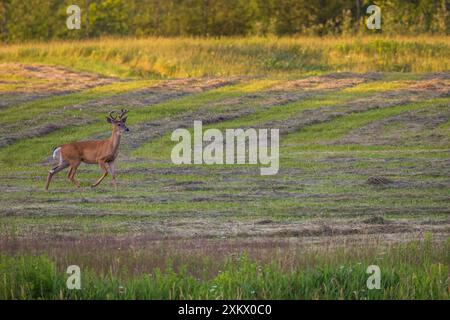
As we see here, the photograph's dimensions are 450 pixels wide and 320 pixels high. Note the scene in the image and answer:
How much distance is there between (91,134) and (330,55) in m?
16.8

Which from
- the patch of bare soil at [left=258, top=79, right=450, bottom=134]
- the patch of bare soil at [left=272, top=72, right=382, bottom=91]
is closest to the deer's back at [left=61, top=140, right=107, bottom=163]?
the patch of bare soil at [left=258, top=79, right=450, bottom=134]

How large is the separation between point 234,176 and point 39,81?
17736mm

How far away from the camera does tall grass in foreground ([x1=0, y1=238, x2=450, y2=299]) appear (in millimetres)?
11992

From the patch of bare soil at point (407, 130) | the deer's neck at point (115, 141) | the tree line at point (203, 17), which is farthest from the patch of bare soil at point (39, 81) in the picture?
the tree line at point (203, 17)

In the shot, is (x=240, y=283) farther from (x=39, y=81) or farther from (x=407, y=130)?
(x=39, y=81)

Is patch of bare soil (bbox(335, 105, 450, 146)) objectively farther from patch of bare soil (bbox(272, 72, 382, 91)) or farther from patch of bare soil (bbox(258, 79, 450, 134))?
patch of bare soil (bbox(272, 72, 382, 91))

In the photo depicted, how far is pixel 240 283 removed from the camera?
12039 millimetres

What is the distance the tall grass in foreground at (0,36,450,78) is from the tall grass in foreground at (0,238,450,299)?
29.8 m

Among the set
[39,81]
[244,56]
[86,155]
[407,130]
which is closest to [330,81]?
[244,56]

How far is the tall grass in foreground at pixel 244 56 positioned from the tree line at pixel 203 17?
9815 millimetres

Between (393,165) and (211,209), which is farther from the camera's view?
(393,165)

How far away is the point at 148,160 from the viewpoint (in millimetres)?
→ 26438
